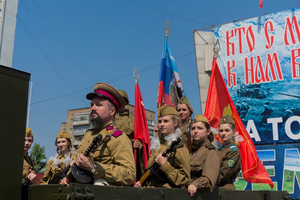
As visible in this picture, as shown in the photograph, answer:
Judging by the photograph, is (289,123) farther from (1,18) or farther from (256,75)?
(1,18)

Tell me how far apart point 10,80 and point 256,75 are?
10.3 meters

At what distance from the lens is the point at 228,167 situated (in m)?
4.64

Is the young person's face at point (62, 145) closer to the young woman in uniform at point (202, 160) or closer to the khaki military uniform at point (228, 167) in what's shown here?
the young woman in uniform at point (202, 160)

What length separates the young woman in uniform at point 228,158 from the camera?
15.2 ft

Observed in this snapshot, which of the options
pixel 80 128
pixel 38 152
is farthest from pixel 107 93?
pixel 80 128

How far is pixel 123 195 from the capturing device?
2738mm

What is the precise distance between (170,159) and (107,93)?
2.91ft

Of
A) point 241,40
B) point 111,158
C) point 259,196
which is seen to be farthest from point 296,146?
point 111,158

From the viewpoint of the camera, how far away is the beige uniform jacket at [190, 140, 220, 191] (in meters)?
3.69

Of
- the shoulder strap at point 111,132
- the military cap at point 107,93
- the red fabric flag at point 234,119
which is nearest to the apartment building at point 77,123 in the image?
the red fabric flag at point 234,119

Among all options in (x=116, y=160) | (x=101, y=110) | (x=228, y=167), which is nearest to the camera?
(x=116, y=160)

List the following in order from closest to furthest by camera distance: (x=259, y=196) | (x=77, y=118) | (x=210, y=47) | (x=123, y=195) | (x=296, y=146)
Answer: (x=123, y=195), (x=259, y=196), (x=296, y=146), (x=210, y=47), (x=77, y=118)

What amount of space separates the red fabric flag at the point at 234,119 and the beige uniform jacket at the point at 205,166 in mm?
2009

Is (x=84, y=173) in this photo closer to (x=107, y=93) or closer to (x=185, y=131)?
(x=107, y=93)
